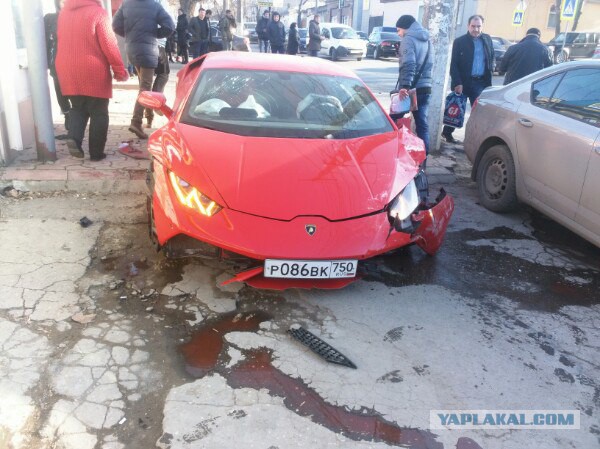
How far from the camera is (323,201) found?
131 inches

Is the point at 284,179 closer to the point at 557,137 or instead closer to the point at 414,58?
the point at 557,137

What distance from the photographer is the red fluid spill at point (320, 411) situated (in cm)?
239

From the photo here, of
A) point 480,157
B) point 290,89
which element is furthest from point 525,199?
point 290,89

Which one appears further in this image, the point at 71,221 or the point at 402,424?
the point at 71,221

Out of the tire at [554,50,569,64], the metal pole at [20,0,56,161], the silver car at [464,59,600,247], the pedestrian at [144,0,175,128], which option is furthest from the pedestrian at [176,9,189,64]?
the tire at [554,50,569,64]

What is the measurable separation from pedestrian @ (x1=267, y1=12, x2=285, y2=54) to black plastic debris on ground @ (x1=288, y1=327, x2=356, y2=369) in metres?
17.8

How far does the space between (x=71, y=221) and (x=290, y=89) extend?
215 cm

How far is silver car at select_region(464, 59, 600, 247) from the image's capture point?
403 centimetres

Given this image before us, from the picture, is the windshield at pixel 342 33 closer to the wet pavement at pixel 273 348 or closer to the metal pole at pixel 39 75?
the metal pole at pixel 39 75

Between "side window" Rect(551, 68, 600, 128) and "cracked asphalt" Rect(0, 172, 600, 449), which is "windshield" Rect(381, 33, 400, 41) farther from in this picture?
"cracked asphalt" Rect(0, 172, 600, 449)

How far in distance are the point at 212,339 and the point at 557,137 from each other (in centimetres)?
320

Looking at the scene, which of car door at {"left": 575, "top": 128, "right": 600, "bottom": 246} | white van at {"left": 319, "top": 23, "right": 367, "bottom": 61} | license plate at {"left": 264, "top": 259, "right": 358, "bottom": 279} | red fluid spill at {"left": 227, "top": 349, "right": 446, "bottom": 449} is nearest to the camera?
red fluid spill at {"left": 227, "top": 349, "right": 446, "bottom": 449}

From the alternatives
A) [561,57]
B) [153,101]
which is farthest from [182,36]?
[561,57]

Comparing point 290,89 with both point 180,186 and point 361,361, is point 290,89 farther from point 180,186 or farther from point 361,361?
point 361,361
